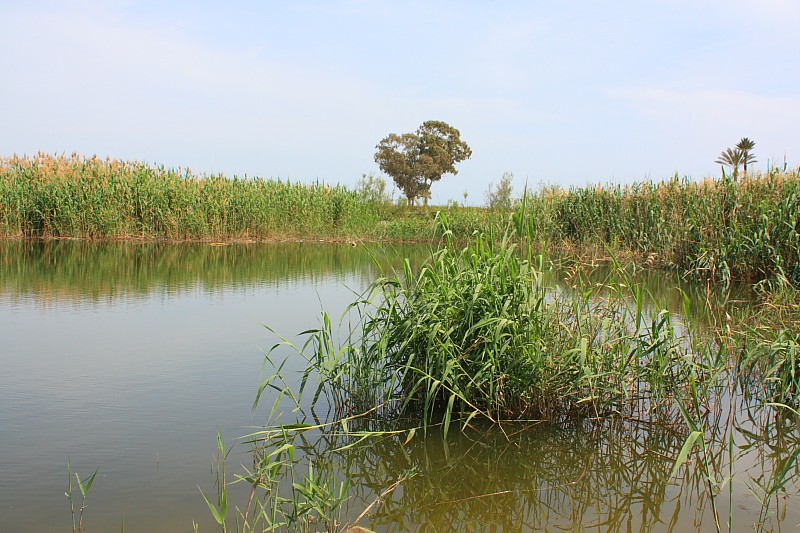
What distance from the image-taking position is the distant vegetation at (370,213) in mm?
10727

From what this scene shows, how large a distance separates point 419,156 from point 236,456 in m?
47.6

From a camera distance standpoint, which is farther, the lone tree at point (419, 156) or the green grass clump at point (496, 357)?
the lone tree at point (419, 156)

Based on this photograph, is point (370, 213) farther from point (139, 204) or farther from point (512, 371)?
point (512, 371)

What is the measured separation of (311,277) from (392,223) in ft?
37.9

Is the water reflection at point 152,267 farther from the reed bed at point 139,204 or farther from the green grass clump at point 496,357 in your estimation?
the green grass clump at point 496,357

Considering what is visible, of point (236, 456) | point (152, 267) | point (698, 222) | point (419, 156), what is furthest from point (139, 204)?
point (419, 156)

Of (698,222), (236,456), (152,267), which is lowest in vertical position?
(236,456)

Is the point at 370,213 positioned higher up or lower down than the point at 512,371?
higher up

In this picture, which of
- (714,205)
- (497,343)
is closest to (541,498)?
(497,343)

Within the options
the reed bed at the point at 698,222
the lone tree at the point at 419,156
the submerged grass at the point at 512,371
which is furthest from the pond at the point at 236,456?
the lone tree at the point at 419,156

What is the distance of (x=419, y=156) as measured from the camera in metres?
50.3

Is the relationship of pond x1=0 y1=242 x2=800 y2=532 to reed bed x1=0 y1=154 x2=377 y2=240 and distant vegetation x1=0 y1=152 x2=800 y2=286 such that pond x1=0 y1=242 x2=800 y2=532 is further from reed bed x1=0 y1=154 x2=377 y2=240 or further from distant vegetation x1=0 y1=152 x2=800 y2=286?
reed bed x1=0 y1=154 x2=377 y2=240

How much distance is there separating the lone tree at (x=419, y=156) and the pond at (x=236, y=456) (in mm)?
44077

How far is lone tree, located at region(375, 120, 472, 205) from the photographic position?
49.9 meters
